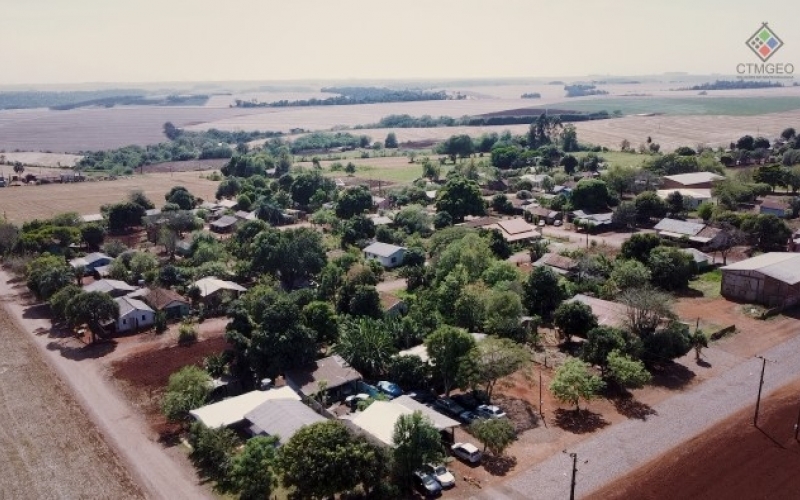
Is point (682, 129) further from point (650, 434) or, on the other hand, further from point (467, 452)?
point (467, 452)

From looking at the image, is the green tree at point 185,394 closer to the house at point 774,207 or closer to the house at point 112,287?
the house at point 112,287

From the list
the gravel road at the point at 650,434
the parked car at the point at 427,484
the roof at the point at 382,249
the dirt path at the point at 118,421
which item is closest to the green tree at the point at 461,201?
the roof at the point at 382,249

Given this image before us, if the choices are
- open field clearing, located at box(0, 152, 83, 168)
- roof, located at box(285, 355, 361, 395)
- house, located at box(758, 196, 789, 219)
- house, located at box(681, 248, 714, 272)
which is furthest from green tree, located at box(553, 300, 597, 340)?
open field clearing, located at box(0, 152, 83, 168)

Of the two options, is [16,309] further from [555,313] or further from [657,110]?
[657,110]

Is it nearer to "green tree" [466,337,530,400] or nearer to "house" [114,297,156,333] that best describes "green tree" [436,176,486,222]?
"house" [114,297,156,333]

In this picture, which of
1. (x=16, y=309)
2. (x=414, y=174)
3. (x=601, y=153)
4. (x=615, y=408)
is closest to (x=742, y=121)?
(x=601, y=153)

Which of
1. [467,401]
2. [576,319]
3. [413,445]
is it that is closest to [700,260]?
[576,319]
